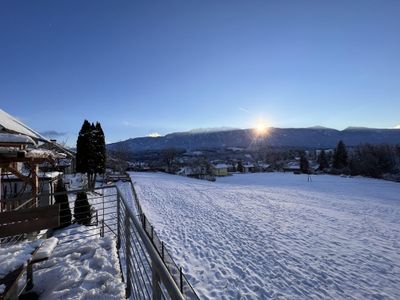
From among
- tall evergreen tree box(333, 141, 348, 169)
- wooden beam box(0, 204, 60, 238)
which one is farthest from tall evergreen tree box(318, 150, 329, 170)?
wooden beam box(0, 204, 60, 238)

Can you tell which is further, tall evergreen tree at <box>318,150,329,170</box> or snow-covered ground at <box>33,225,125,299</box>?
tall evergreen tree at <box>318,150,329,170</box>

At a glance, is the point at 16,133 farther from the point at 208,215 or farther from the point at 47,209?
the point at 208,215

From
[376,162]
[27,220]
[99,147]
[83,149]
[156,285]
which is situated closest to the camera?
[156,285]

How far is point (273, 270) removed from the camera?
8.73m

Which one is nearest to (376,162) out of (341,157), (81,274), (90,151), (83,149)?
(341,157)

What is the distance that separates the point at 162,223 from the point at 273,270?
8045 millimetres

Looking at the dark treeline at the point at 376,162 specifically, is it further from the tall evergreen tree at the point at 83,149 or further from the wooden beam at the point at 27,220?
the wooden beam at the point at 27,220

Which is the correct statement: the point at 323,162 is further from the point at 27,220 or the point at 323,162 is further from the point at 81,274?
the point at 27,220

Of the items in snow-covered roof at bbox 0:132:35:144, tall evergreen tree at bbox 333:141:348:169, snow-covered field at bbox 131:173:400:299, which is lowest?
snow-covered field at bbox 131:173:400:299

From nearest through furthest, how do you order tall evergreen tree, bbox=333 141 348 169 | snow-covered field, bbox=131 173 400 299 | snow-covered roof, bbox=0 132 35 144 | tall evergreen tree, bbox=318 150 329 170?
snow-covered roof, bbox=0 132 35 144 → snow-covered field, bbox=131 173 400 299 → tall evergreen tree, bbox=333 141 348 169 → tall evergreen tree, bbox=318 150 329 170

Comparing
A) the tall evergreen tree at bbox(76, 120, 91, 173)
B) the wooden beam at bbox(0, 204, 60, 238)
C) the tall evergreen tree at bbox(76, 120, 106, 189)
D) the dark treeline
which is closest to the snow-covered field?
the wooden beam at bbox(0, 204, 60, 238)

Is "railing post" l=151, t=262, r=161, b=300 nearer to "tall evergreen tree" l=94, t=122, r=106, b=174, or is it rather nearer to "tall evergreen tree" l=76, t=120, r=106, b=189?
Result: "tall evergreen tree" l=76, t=120, r=106, b=189

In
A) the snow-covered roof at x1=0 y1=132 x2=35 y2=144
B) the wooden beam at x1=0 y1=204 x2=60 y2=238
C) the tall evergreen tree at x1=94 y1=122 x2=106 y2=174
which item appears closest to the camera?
the snow-covered roof at x1=0 y1=132 x2=35 y2=144

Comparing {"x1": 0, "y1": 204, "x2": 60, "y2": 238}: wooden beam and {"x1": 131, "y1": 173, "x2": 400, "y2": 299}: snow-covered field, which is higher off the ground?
{"x1": 0, "y1": 204, "x2": 60, "y2": 238}: wooden beam
